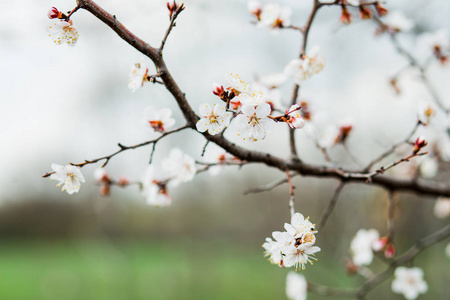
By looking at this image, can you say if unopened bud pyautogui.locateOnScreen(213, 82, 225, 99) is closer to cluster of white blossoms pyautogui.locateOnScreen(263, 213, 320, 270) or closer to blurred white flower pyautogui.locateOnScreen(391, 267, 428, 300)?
cluster of white blossoms pyautogui.locateOnScreen(263, 213, 320, 270)

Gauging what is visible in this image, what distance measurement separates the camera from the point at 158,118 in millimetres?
1124

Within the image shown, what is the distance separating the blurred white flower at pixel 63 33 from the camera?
96cm

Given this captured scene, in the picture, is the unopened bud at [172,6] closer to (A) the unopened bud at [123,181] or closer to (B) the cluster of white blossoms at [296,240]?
Answer: (B) the cluster of white blossoms at [296,240]

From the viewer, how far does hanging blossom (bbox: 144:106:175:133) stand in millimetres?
1115

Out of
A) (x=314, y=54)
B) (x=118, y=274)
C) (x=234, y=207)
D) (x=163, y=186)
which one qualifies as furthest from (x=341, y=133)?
(x=234, y=207)

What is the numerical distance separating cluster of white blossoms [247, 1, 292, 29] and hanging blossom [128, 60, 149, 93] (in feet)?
1.91

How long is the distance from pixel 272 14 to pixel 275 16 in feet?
0.05

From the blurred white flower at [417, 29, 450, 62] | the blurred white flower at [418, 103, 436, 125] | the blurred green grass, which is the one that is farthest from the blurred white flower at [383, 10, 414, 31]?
the blurred green grass

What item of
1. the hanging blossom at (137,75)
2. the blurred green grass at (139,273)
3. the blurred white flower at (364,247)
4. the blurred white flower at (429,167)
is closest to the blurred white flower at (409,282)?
the blurred white flower at (364,247)

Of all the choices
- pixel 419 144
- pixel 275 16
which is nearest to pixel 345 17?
pixel 275 16

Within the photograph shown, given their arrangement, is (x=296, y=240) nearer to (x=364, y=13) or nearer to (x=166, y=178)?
(x=166, y=178)

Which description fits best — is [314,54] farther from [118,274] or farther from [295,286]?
[118,274]

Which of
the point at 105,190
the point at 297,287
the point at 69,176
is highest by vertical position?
the point at 105,190

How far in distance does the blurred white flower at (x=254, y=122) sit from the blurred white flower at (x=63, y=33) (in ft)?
1.56
